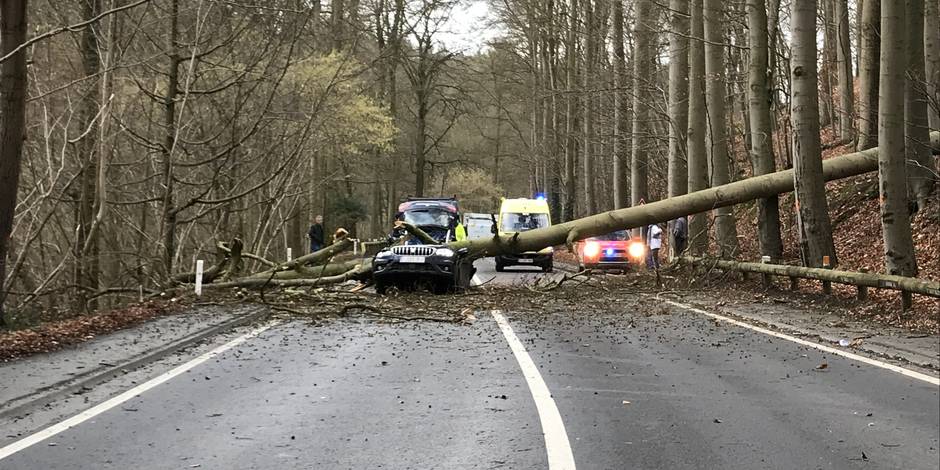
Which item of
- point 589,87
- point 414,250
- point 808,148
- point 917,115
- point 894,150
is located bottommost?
point 414,250

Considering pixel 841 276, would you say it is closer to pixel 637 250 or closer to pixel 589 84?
pixel 637 250

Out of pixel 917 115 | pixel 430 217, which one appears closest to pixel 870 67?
pixel 917 115

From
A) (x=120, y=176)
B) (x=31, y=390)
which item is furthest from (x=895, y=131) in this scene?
(x=120, y=176)

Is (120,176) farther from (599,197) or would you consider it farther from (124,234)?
(599,197)

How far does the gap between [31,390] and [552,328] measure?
7.57 metres

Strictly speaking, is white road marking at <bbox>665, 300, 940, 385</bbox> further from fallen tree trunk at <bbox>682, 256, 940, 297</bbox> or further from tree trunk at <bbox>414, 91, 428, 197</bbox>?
tree trunk at <bbox>414, 91, 428, 197</bbox>

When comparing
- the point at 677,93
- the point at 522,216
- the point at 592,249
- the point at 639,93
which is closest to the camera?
the point at 677,93

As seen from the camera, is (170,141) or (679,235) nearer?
(170,141)

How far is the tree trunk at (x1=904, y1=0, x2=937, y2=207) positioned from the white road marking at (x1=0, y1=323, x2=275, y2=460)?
1417 centimetres

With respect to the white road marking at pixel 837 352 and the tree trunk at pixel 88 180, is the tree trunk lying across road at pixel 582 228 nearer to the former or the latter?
the tree trunk at pixel 88 180

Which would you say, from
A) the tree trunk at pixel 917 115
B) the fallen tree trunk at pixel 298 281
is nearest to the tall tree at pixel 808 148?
the tree trunk at pixel 917 115

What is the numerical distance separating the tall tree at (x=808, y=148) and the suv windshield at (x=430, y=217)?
10.3 m

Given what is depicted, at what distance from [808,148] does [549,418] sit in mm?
10944

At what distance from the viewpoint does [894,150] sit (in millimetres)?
13430
